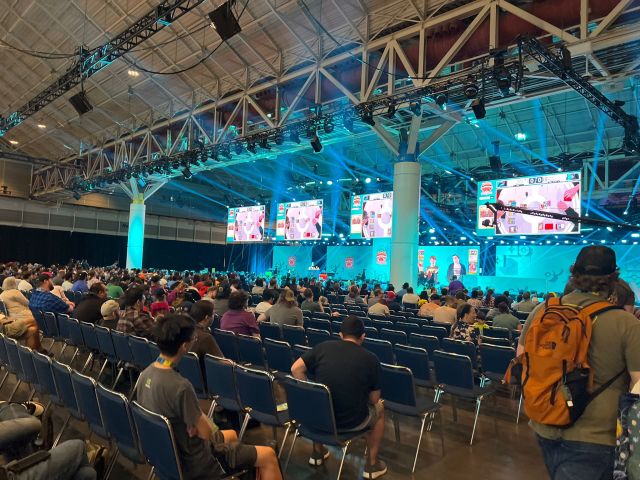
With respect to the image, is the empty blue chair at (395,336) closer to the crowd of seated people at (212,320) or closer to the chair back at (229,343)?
the crowd of seated people at (212,320)

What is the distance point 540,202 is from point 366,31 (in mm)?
6610

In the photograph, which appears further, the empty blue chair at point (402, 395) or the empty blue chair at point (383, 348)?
the empty blue chair at point (383, 348)

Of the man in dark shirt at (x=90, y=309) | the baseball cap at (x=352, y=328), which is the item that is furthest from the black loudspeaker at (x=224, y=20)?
the baseball cap at (x=352, y=328)

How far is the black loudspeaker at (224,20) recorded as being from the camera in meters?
9.79

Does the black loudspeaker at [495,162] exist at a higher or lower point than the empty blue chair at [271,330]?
higher

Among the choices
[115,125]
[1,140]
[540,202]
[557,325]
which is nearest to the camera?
[557,325]

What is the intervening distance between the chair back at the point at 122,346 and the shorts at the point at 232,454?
2.94 meters

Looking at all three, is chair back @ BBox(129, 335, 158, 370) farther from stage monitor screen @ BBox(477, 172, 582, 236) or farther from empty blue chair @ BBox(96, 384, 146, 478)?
stage monitor screen @ BBox(477, 172, 582, 236)

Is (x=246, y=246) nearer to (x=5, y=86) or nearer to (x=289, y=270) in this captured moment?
(x=289, y=270)

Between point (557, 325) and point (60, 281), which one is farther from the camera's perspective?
point (60, 281)

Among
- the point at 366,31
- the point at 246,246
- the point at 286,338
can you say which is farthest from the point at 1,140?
the point at 286,338

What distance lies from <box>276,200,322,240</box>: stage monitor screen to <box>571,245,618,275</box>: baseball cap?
1679cm

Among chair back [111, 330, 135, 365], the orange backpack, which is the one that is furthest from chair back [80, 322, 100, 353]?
the orange backpack

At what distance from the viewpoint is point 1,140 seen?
85.6 ft
